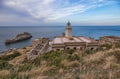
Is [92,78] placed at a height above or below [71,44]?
above

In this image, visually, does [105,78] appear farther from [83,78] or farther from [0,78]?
[0,78]

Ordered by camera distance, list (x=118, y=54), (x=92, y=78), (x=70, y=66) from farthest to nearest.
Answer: (x=118, y=54) < (x=70, y=66) < (x=92, y=78)

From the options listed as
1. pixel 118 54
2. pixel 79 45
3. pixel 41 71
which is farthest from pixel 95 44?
pixel 41 71

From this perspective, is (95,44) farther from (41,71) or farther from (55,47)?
(41,71)

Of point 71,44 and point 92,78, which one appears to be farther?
point 71,44

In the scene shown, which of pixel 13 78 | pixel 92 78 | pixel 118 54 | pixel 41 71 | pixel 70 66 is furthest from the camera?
pixel 118 54

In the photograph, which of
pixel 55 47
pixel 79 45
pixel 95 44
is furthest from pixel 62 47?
pixel 95 44

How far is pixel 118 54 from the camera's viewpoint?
24.1ft

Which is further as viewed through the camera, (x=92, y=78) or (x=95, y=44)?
(x=95, y=44)

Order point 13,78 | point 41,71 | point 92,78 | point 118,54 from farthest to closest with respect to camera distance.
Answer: point 118,54
point 41,71
point 13,78
point 92,78

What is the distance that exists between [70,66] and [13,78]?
2859 millimetres

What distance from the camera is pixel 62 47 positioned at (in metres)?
22.1

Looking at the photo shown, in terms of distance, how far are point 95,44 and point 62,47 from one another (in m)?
5.43

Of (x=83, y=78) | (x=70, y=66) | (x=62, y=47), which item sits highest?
(x=83, y=78)
